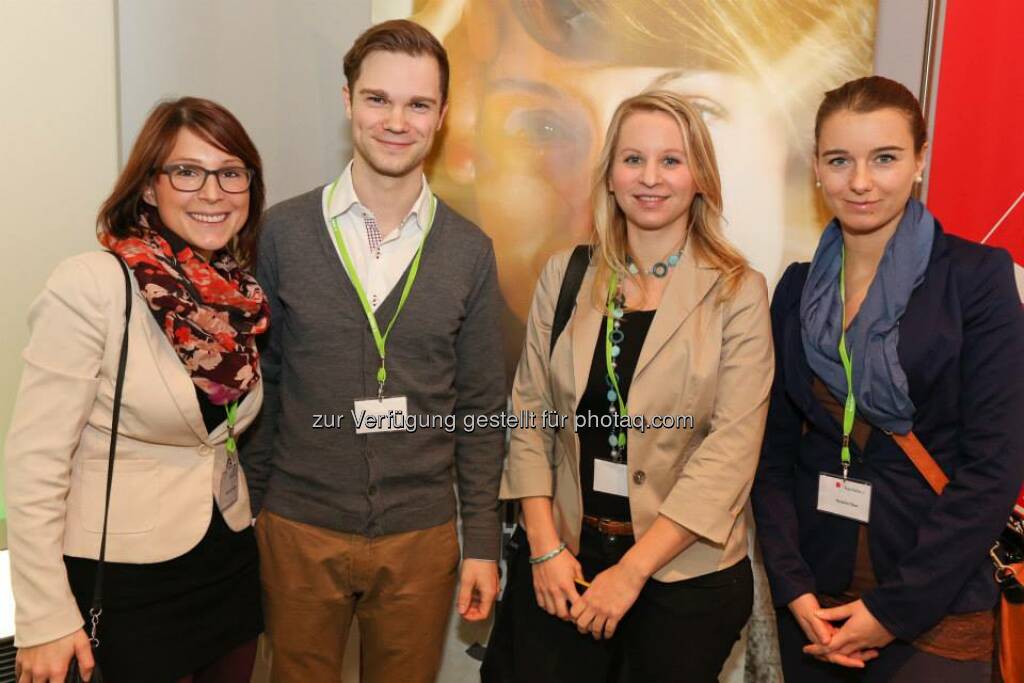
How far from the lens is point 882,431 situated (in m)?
1.80

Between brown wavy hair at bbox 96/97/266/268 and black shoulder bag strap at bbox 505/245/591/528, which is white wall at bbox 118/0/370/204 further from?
black shoulder bag strap at bbox 505/245/591/528

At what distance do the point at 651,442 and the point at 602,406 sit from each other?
152 mm

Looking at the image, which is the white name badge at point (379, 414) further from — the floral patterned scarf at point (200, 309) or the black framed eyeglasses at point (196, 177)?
the black framed eyeglasses at point (196, 177)

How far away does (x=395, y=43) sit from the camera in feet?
6.61

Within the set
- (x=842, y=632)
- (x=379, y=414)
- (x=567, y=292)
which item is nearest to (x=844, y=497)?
(x=842, y=632)

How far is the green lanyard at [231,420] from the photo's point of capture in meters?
1.80

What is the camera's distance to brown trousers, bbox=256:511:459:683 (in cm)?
203

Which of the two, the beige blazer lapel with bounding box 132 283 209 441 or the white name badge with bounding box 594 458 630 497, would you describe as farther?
the white name badge with bounding box 594 458 630 497

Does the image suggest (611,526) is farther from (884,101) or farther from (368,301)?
(884,101)

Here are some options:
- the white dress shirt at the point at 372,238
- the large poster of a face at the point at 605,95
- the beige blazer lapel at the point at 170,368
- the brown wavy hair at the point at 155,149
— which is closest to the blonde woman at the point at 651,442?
the white dress shirt at the point at 372,238

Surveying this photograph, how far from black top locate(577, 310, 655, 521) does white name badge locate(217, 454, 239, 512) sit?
32.8 inches

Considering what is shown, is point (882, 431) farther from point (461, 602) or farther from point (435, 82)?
point (435, 82)

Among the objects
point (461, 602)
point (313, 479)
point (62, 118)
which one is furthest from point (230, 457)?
point (62, 118)

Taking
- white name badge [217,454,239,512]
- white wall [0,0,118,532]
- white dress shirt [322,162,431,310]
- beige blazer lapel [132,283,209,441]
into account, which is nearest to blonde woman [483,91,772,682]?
white dress shirt [322,162,431,310]
